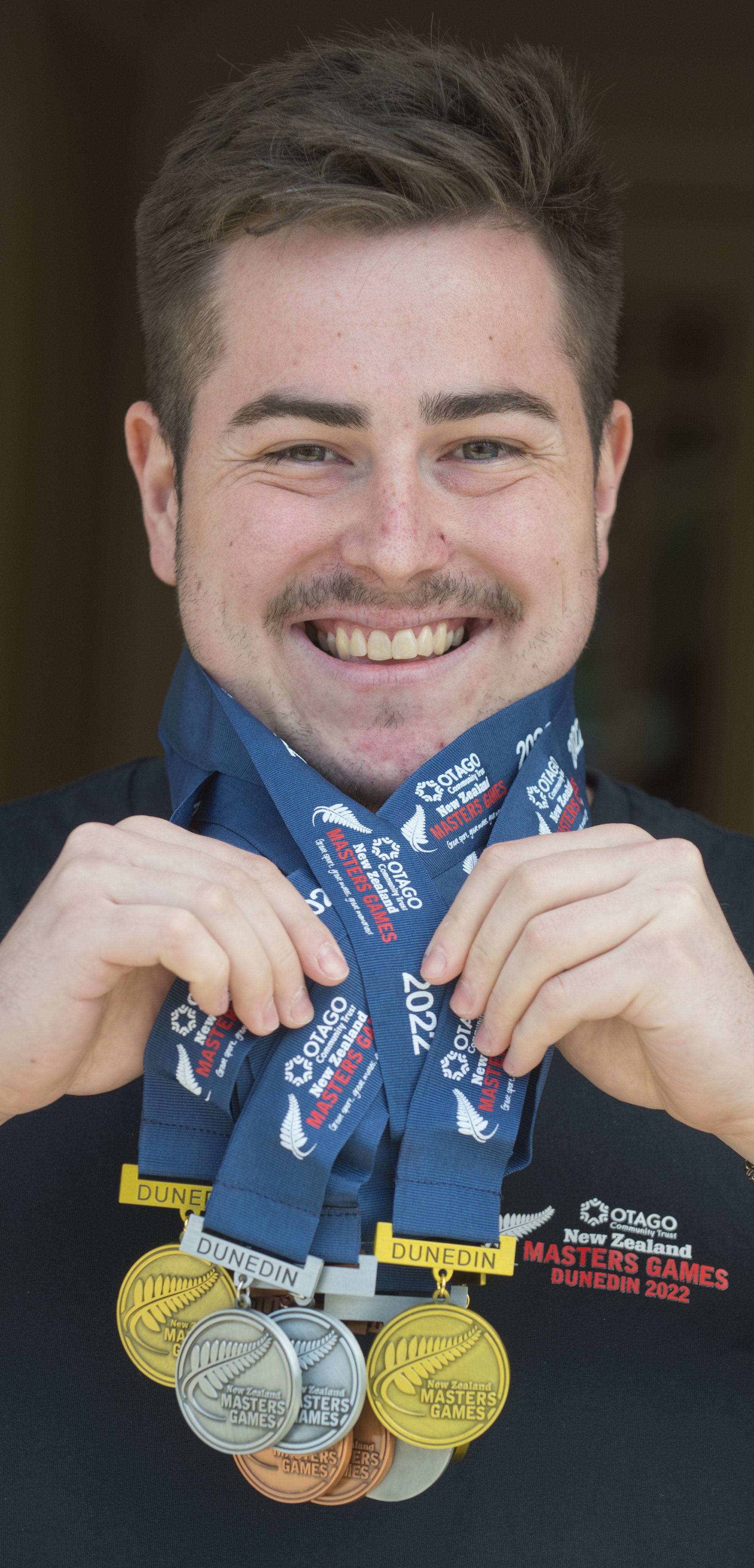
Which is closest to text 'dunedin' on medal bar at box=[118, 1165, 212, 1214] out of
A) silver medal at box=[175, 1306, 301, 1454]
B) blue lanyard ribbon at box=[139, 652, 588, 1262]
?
blue lanyard ribbon at box=[139, 652, 588, 1262]

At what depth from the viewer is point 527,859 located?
1165 millimetres

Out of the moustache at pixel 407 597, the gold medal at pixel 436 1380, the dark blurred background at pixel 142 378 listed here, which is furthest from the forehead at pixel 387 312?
the dark blurred background at pixel 142 378

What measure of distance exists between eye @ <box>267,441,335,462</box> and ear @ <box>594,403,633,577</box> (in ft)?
1.39

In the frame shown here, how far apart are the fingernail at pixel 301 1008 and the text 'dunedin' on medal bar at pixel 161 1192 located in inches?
7.3

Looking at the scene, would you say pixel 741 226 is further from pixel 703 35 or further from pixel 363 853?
pixel 363 853

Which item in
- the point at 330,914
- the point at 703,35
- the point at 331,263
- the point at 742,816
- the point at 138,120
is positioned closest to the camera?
the point at 330,914

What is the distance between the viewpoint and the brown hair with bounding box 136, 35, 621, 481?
151 centimetres

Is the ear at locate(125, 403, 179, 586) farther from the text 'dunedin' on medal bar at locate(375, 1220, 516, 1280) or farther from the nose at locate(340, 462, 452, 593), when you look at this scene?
the text 'dunedin' on medal bar at locate(375, 1220, 516, 1280)

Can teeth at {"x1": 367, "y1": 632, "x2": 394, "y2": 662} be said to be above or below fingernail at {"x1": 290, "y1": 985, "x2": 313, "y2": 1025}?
above

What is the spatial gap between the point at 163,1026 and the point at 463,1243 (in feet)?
1.10

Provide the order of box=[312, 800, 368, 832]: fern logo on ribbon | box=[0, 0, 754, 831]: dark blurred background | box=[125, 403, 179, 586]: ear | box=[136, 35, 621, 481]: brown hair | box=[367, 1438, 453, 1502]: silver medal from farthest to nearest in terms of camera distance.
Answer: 1. box=[0, 0, 754, 831]: dark blurred background
2. box=[125, 403, 179, 586]: ear
3. box=[136, 35, 621, 481]: brown hair
4. box=[312, 800, 368, 832]: fern logo on ribbon
5. box=[367, 1438, 453, 1502]: silver medal

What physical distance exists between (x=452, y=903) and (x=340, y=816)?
0.57 feet

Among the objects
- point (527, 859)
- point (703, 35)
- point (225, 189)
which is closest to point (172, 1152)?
point (527, 859)

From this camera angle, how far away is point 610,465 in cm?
187
